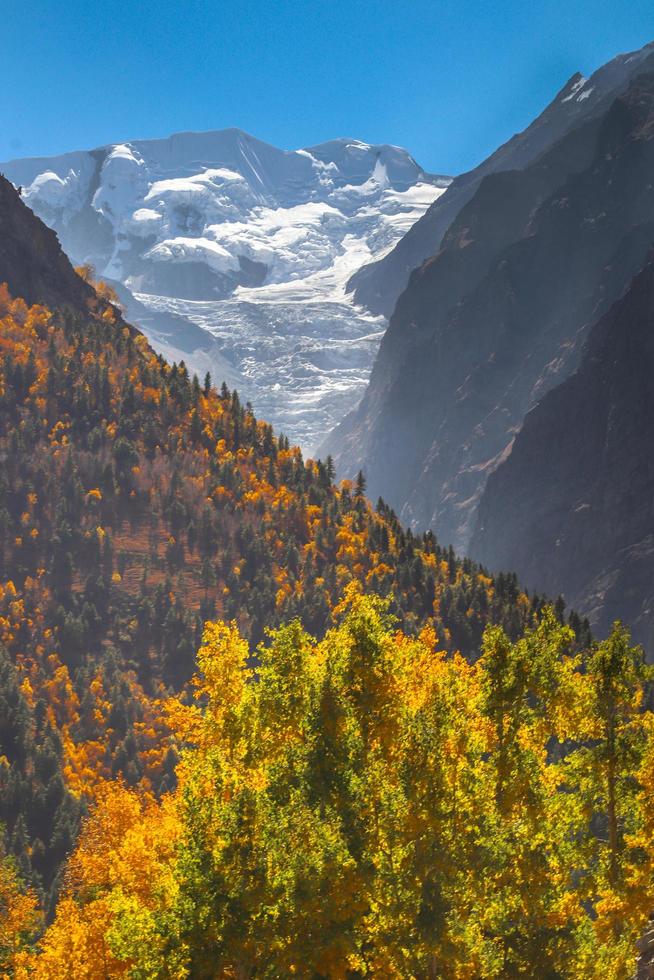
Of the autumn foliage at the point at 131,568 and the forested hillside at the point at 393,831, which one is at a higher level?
the autumn foliage at the point at 131,568

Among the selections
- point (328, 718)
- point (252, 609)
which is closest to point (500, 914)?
point (328, 718)

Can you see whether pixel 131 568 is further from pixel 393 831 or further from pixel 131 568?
pixel 393 831

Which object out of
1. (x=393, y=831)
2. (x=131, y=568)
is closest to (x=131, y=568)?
(x=131, y=568)

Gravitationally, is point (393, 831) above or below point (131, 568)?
below

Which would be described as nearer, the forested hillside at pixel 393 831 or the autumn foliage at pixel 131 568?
the forested hillside at pixel 393 831

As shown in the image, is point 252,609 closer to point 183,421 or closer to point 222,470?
point 222,470

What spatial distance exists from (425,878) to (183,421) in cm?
17670

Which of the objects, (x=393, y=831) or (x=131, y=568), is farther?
(x=131, y=568)

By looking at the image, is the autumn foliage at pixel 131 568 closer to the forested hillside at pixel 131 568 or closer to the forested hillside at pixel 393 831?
the forested hillside at pixel 131 568

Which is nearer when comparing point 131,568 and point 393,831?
point 393,831

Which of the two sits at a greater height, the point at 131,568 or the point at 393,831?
the point at 131,568

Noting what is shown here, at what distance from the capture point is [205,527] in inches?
6777

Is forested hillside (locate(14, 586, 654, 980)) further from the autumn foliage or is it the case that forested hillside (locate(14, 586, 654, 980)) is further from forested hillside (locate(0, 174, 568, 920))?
forested hillside (locate(0, 174, 568, 920))

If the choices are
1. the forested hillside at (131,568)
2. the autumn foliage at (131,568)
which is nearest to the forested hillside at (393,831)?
the autumn foliage at (131,568)
